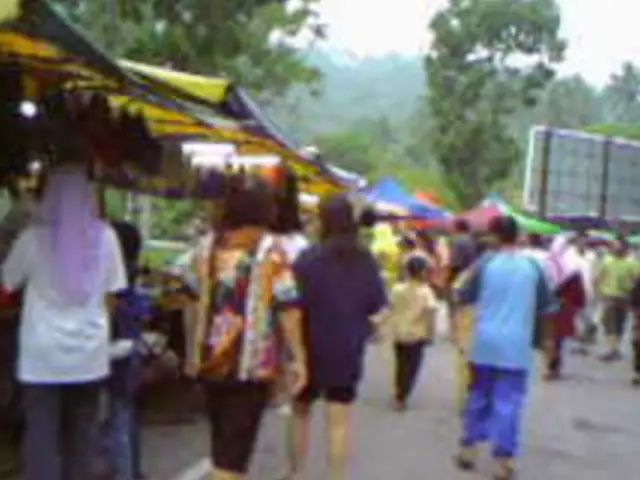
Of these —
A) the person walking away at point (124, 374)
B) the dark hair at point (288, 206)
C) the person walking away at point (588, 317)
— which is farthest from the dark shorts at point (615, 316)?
the person walking away at point (124, 374)

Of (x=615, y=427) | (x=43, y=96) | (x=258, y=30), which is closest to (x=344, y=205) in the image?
(x=43, y=96)

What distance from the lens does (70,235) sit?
6035 mm

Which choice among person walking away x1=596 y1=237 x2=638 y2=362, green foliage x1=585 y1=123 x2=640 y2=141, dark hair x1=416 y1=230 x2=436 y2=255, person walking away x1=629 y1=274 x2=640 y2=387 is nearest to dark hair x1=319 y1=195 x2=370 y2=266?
person walking away x1=629 y1=274 x2=640 y2=387

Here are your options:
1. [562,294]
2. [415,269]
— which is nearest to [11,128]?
[415,269]

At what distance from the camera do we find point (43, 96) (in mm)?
8492

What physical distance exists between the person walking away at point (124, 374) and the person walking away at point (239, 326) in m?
0.98

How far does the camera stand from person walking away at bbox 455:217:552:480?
30.0 feet

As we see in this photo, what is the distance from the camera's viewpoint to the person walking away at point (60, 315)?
Result: 5.98 meters

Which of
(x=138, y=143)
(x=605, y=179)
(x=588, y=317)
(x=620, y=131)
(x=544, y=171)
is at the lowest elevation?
(x=588, y=317)

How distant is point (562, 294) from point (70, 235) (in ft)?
39.1

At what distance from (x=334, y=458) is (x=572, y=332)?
31.4 feet

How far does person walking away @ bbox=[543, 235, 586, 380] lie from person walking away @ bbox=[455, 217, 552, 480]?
7038 mm

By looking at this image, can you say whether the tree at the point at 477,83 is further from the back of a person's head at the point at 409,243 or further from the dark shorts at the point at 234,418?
the dark shorts at the point at 234,418

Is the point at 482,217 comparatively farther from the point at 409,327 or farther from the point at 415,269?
the point at 409,327
